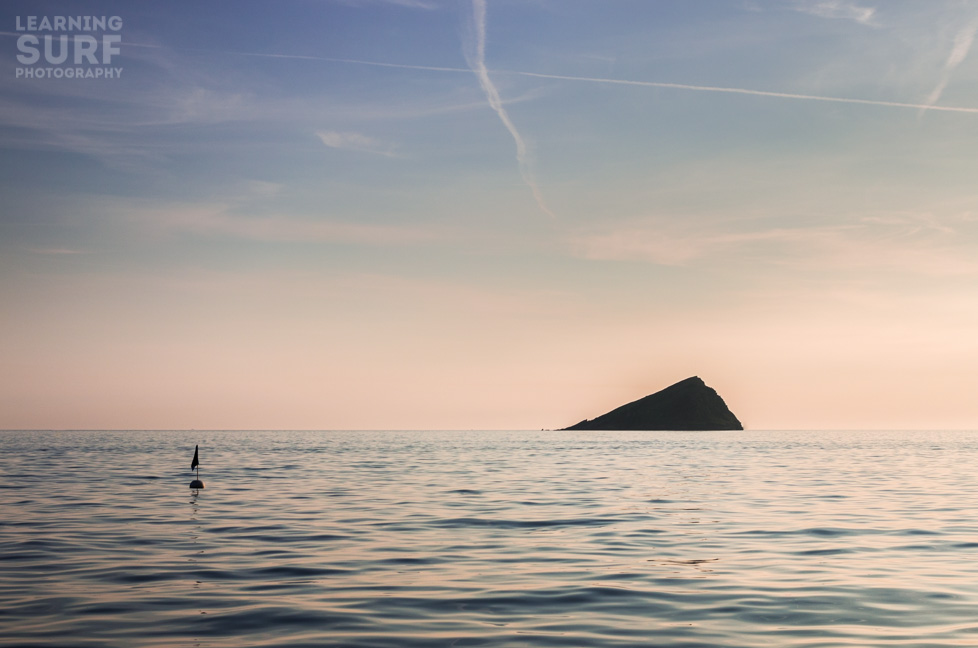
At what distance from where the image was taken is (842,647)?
13.0 m

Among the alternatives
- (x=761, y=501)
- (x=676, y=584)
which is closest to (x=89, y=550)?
(x=676, y=584)

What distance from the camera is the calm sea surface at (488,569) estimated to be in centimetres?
1412

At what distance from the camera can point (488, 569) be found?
789 inches

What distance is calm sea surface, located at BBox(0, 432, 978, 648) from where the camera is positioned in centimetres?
1412

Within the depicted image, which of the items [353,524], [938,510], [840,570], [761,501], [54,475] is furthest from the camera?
[54,475]

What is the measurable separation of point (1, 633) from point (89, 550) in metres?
9.60

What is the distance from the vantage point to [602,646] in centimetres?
1326

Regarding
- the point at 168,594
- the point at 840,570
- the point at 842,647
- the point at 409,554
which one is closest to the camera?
the point at 842,647

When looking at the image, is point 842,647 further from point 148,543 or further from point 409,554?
point 148,543

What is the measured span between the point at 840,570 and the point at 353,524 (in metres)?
16.1

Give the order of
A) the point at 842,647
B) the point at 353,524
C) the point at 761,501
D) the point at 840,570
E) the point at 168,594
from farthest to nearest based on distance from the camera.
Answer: the point at 761,501 → the point at 353,524 → the point at 840,570 → the point at 168,594 → the point at 842,647

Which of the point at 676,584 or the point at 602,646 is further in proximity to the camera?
the point at 676,584

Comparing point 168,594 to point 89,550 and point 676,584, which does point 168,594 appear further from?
point 676,584

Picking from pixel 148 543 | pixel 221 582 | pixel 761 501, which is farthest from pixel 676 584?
pixel 761 501
